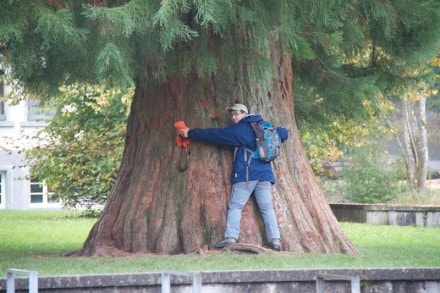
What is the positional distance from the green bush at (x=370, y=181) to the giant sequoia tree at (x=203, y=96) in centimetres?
1628

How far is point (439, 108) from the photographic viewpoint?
209ft

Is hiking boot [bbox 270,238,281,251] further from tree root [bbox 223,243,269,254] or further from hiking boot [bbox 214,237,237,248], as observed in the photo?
hiking boot [bbox 214,237,237,248]

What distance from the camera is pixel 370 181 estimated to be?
108ft

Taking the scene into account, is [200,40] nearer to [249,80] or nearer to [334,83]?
[249,80]

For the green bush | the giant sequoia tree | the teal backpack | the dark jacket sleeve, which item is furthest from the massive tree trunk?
the green bush

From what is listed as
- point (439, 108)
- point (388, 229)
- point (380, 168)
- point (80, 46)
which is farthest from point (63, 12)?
point (439, 108)

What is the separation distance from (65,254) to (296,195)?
320 cm

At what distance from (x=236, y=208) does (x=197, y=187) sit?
0.62 m

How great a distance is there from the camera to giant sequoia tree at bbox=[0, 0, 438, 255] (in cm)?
1260

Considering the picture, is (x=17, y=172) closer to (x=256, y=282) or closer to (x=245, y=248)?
(x=245, y=248)

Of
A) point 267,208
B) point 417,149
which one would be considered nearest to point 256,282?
point 267,208

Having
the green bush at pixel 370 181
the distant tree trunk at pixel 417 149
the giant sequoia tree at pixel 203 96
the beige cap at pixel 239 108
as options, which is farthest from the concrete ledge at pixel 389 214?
the beige cap at pixel 239 108

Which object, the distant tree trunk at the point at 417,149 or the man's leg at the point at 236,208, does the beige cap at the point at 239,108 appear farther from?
the distant tree trunk at the point at 417,149

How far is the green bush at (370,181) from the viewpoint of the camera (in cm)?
3259
